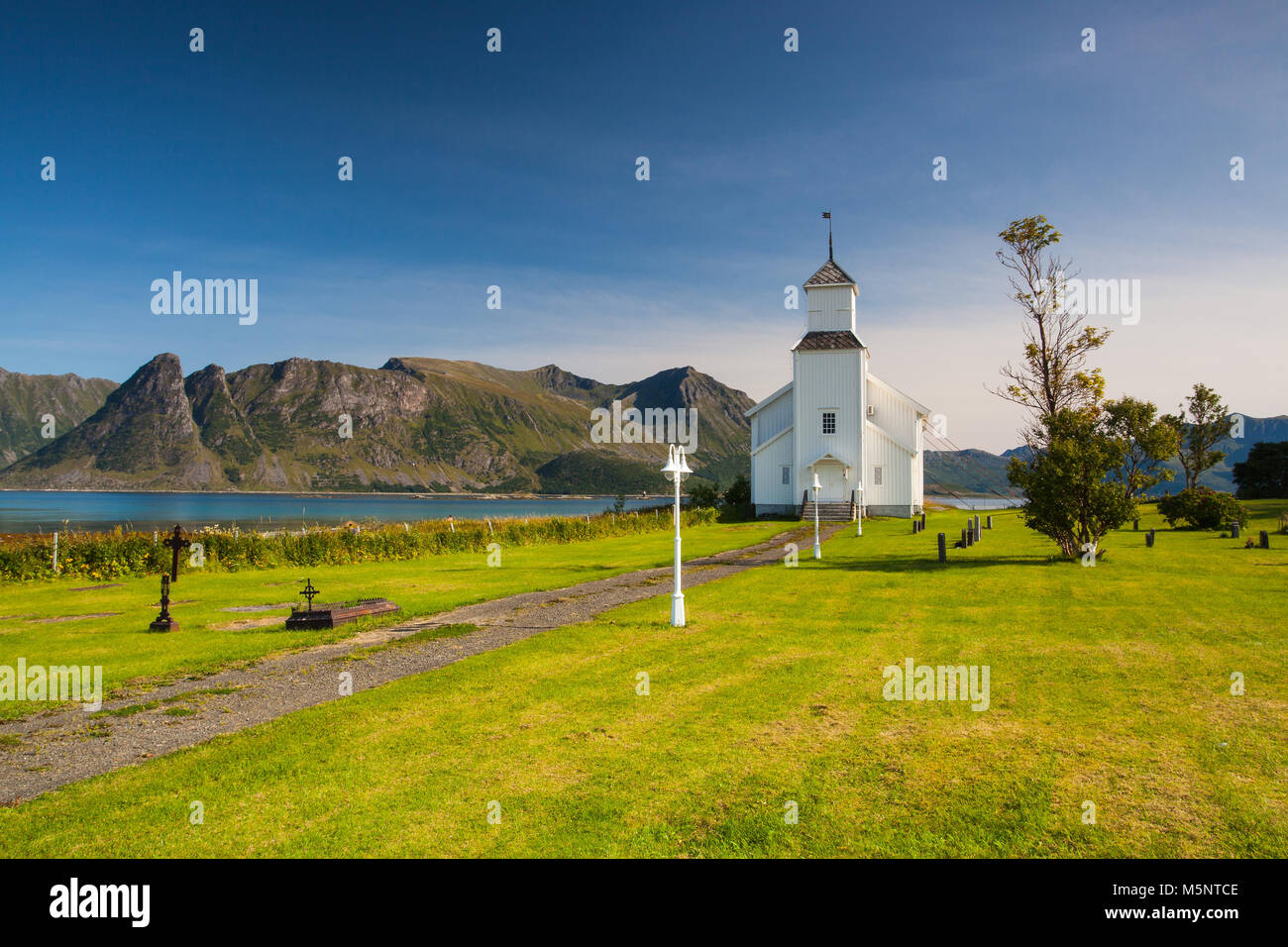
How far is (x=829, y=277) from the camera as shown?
54.2 m

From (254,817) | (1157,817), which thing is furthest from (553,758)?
(1157,817)

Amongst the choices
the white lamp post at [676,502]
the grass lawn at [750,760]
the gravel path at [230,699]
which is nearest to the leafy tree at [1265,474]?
the grass lawn at [750,760]

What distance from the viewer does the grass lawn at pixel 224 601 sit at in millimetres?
11914

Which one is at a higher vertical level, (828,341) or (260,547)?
(828,341)

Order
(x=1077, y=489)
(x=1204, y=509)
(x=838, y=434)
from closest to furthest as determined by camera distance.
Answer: (x=1077, y=489) < (x=1204, y=509) < (x=838, y=434)

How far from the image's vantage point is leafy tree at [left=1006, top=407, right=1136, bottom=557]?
23562 millimetres

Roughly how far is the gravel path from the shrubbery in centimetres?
1474

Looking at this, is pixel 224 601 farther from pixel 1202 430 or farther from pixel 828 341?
pixel 1202 430

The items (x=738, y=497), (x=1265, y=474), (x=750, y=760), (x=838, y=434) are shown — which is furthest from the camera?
(x=1265, y=474)

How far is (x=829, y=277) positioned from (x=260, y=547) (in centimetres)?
4229

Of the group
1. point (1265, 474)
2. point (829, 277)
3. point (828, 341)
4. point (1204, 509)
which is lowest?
point (1204, 509)

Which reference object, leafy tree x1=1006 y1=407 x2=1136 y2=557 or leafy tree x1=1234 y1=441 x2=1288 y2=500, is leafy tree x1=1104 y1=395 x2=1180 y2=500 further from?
leafy tree x1=1234 y1=441 x2=1288 y2=500

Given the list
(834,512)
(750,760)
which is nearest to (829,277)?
(834,512)

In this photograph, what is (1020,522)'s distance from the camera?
146 feet
